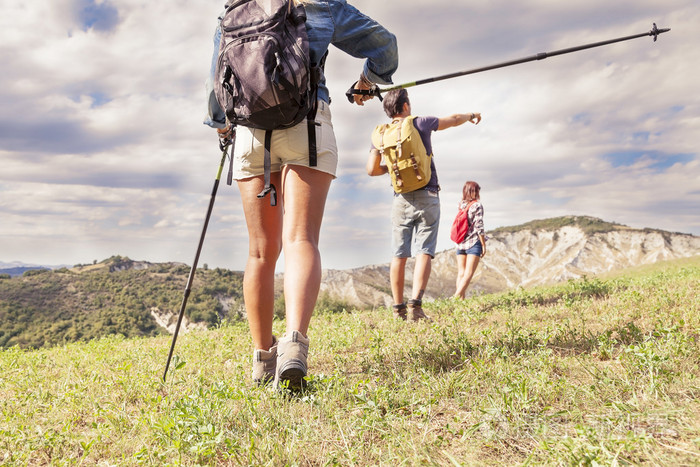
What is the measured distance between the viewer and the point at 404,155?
21.4 feet

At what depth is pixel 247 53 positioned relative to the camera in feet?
9.62

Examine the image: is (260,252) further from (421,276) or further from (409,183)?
(421,276)

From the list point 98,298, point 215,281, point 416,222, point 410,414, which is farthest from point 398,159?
point 98,298

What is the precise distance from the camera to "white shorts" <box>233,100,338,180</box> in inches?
124

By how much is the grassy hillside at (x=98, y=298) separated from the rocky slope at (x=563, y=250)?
68.6 meters

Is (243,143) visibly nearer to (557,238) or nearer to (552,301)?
(552,301)

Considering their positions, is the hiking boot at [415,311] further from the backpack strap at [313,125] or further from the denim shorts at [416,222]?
the backpack strap at [313,125]

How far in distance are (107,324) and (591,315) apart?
89646 mm

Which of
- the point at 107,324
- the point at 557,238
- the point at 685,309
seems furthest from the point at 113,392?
the point at 557,238

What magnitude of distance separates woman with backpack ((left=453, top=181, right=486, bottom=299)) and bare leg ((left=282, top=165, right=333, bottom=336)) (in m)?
7.00

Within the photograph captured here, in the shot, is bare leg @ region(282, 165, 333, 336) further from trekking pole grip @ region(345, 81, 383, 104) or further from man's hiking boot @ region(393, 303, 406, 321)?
man's hiking boot @ region(393, 303, 406, 321)

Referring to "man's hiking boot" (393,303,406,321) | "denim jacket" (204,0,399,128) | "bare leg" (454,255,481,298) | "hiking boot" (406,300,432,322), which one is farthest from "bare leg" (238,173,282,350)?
"bare leg" (454,255,481,298)

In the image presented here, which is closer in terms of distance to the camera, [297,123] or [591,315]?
[297,123]

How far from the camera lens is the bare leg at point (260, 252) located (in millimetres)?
3355
